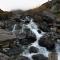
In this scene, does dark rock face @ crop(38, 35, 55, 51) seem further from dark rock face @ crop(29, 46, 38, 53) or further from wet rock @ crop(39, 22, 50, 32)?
wet rock @ crop(39, 22, 50, 32)

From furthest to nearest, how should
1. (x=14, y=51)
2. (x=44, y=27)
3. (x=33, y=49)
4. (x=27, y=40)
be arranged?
(x=44, y=27)
(x=27, y=40)
(x=33, y=49)
(x=14, y=51)

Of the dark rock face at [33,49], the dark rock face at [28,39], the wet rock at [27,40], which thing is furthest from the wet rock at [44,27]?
the dark rock face at [33,49]

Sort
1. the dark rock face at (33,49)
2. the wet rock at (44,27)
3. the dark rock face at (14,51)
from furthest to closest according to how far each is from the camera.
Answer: the wet rock at (44,27)
the dark rock face at (33,49)
the dark rock face at (14,51)

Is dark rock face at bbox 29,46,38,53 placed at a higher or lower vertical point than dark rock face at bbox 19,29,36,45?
lower

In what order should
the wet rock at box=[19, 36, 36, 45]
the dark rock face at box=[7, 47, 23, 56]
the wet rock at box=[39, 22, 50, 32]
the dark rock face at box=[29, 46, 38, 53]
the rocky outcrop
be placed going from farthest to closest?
the wet rock at box=[39, 22, 50, 32] → the wet rock at box=[19, 36, 36, 45] → the rocky outcrop → the dark rock face at box=[29, 46, 38, 53] → the dark rock face at box=[7, 47, 23, 56]

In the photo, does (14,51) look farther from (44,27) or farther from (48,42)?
(44,27)

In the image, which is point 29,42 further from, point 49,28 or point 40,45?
point 49,28

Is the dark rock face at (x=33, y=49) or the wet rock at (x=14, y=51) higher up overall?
the wet rock at (x=14, y=51)

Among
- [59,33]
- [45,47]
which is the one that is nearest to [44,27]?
[59,33]

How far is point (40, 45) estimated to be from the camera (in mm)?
15250

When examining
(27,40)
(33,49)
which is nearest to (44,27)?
(27,40)

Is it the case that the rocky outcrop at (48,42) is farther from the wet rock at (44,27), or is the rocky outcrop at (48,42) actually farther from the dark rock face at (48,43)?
the wet rock at (44,27)

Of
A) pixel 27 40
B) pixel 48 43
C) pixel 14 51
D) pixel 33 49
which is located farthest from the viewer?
pixel 27 40

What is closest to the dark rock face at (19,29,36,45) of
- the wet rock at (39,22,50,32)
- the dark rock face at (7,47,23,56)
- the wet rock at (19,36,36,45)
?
the wet rock at (19,36,36,45)
